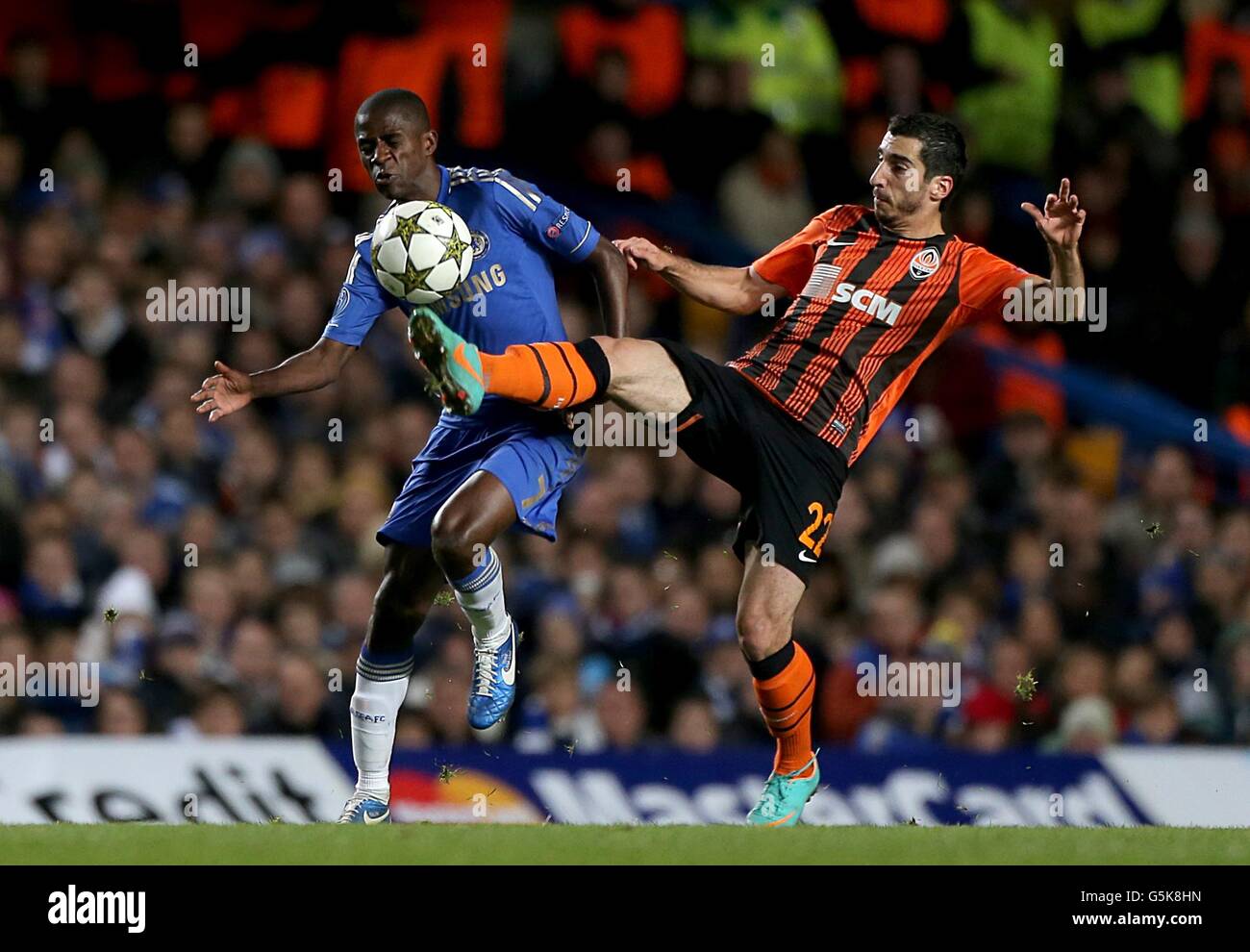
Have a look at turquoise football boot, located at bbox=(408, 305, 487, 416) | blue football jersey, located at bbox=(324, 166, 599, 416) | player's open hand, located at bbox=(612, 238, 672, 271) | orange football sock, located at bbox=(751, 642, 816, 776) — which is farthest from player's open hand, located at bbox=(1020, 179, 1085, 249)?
turquoise football boot, located at bbox=(408, 305, 487, 416)

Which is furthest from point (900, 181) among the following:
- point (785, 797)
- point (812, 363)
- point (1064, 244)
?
point (785, 797)

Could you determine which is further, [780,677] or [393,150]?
[780,677]

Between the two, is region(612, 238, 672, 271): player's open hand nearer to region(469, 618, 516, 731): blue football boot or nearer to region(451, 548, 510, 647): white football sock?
region(451, 548, 510, 647): white football sock

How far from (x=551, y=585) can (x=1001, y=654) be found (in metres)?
2.38

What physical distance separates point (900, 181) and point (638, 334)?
13.2 ft

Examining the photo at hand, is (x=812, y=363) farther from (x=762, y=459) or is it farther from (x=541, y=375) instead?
(x=541, y=375)

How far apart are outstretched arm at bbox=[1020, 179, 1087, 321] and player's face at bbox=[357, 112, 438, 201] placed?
2.22 m

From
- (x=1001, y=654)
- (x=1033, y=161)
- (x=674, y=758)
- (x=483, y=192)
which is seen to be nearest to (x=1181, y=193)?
(x=1033, y=161)

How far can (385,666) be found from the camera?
280 inches

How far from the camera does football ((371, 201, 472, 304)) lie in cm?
651

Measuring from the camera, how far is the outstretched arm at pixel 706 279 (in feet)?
23.4

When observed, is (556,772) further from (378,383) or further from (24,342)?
(24,342)

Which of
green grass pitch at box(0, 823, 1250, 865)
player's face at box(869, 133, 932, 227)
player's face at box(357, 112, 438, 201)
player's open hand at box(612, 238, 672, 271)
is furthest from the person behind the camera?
player's open hand at box(612, 238, 672, 271)

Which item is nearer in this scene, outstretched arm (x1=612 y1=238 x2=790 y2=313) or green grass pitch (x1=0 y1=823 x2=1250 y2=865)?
green grass pitch (x1=0 y1=823 x2=1250 y2=865)
